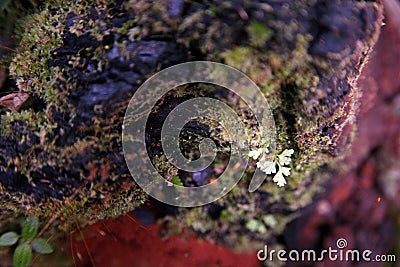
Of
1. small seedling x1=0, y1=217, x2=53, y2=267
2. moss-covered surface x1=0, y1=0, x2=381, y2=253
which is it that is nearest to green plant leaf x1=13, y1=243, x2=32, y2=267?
small seedling x1=0, y1=217, x2=53, y2=267

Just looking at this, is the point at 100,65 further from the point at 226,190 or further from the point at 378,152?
the point at 378,152

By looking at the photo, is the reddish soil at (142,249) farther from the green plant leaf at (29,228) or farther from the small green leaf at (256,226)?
the green plant leaf at (29,228)

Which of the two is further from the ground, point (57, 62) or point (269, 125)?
point (57, 62)

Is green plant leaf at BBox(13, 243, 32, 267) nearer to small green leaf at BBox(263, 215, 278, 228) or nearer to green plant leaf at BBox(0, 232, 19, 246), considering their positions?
green plant leaf at BBox(0, 232, 19, 246)

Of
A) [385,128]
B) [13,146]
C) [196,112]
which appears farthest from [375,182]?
[13,146]

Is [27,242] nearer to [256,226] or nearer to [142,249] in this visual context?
[142,249]

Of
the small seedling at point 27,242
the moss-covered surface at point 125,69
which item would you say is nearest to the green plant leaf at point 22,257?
the small seedling at point 27,242

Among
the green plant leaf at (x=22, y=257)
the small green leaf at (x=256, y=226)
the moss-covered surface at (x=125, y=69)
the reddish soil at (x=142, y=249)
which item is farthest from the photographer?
the small green leaf at (x=256, y=226)
